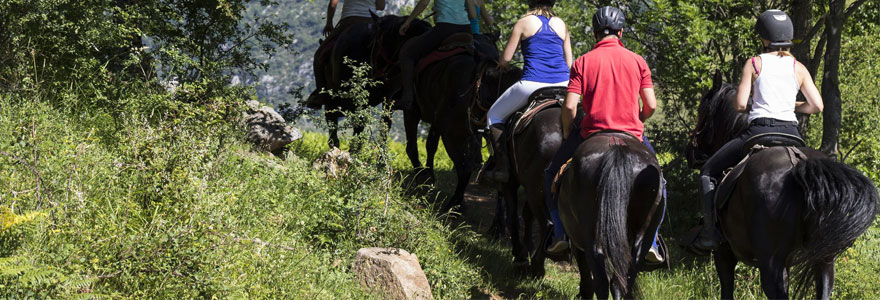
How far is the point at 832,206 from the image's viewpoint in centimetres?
539

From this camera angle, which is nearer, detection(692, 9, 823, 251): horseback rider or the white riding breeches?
detection(692, 9, 823, 251): horseback rider

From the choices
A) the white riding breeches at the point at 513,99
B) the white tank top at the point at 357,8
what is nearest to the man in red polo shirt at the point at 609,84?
the white riding breeches at the point at 513,99

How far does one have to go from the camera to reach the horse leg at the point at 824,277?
6.02 m

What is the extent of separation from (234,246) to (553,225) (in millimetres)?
2591

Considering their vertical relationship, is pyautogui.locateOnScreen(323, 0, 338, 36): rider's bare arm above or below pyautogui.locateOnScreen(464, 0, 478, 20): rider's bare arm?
below

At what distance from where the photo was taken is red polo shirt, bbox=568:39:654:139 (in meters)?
6.12

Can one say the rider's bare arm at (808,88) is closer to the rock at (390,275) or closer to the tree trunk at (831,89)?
the rock at (390,275)

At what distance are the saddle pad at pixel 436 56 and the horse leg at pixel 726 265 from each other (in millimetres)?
4935

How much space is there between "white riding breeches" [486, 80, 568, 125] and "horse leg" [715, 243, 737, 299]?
226 centimetres

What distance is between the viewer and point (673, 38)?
10.3m

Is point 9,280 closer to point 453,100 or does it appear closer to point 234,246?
point 234,246

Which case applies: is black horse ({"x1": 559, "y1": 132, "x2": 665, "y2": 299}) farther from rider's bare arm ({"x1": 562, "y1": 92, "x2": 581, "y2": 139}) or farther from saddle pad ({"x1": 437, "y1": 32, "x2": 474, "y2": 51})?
saddle pad ({"x1": 437, "y1": 32, "x2": 474, "y2": 51})

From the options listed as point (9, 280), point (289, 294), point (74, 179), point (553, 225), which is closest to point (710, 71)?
point (553, 225)

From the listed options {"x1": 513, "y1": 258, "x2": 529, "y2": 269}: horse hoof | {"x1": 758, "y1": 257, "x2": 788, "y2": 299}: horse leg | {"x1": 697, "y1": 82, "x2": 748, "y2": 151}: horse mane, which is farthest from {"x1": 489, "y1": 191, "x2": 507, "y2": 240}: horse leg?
{"x1": 758, "y1": 257, "x2": 788, "y2": 299}: horse leg
